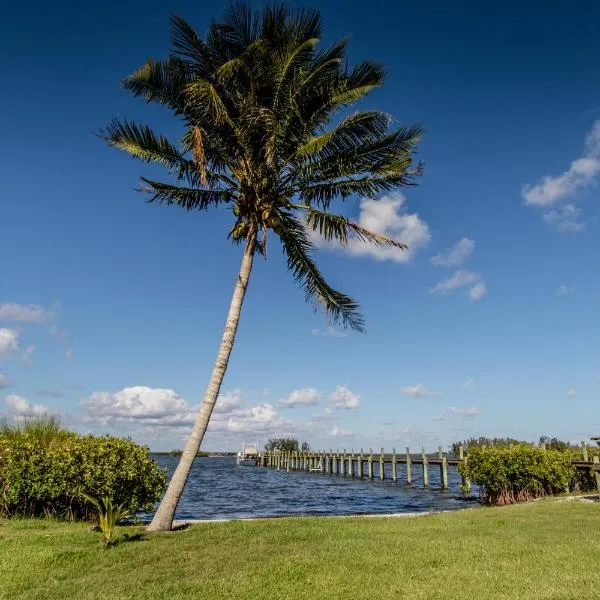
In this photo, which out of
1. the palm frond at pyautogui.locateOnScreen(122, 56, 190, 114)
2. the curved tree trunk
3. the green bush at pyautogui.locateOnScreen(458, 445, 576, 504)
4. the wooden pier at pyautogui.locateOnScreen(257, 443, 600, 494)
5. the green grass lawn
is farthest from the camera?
the wooden pier at pyautogui.locateOnScreen(257, 443, 600, 494)

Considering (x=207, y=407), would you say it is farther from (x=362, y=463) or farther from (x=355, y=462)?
(x=355, y=462)

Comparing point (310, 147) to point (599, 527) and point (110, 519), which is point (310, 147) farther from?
point (599, 527)

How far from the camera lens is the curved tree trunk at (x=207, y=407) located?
10.9 meters

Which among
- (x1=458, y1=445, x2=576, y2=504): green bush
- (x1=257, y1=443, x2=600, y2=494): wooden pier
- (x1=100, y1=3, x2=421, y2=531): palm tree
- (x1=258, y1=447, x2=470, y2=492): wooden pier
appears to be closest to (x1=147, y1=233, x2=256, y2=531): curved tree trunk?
(x1=100, y1=3, x2=421, y2=531): palm tree

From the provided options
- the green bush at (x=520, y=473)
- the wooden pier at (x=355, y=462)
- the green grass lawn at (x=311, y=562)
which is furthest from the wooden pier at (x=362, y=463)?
the green grass lawn at (x=311, y=562)

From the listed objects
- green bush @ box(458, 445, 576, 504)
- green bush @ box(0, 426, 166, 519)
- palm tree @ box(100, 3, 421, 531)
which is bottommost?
green bush @ box(0, 426, 166, 519)

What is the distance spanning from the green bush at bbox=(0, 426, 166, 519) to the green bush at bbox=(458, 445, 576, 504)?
45.1 feet

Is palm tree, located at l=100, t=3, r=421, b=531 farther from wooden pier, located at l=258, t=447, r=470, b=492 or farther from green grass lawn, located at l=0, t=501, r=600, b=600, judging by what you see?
wooden pier, located at l=258, t=447, r=470, b=492

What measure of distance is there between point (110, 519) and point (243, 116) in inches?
358

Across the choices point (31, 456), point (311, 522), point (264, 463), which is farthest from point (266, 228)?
point (264, 463)

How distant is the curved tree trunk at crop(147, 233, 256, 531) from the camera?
35.9ft

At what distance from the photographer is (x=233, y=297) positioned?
12547 mm

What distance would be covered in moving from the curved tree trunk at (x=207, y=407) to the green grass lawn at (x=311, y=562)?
627 millimetres

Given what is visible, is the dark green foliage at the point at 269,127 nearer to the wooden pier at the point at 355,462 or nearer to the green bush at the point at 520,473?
the green bush at the point at 520,473
